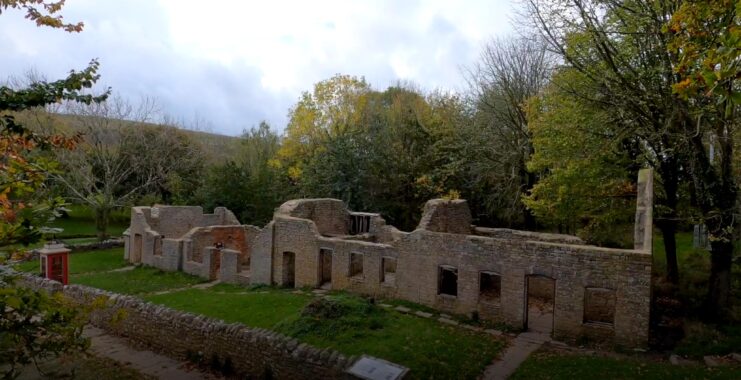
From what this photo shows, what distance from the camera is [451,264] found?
51.5 ft

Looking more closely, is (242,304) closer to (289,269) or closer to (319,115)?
(289,269)

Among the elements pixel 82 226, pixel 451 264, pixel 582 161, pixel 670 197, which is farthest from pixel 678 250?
pixel 82 226

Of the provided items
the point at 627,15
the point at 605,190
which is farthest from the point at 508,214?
the point at 627,15

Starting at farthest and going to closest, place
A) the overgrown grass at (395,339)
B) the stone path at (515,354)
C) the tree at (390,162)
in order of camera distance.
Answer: the tree at (390,162), the stone path at (515,354), the overgrown grass at (395,339)

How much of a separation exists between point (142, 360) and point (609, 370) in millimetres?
11332

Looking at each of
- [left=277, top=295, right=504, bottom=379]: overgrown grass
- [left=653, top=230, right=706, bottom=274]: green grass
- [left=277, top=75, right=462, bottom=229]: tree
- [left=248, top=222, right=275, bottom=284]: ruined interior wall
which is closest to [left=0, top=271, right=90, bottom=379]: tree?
[left=277, top=295, right=504, bottom=379]: overgrown grass

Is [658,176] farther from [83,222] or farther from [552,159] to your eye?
[83,222]

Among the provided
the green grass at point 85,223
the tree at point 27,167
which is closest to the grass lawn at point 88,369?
the tree at point 27,167

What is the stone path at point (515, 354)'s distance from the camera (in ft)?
36.3

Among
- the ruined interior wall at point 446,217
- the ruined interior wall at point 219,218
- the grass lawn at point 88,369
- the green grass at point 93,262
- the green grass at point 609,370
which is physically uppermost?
the ruined interior wall at point 446,217

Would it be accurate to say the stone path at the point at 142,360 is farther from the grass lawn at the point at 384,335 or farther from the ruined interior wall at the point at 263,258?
the ruined interior wall at the point at 263,258

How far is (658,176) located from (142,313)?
18043mm

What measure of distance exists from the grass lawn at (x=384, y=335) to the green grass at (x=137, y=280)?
5818mm

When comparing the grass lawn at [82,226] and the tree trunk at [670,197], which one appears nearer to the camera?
the tree trunk at [670,197]
